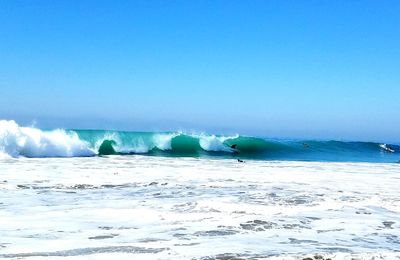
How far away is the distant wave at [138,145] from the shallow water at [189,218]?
10396 millimetres

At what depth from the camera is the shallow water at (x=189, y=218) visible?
4871 mm

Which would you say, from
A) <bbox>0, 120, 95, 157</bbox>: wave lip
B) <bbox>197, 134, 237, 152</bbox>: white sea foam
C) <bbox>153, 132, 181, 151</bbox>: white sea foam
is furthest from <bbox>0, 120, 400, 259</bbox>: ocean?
<bbox>197, 134, 237, 152</bbox>: white sea foam

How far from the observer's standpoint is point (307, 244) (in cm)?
521

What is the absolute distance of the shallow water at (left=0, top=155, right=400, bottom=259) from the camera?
192 inches

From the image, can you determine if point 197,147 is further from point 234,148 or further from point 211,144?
point 234,148

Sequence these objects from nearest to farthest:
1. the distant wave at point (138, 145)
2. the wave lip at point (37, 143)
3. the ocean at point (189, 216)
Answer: the ocean at point (189, 216), the wave lip at point (37, 143), the distant wave at point (138, 145)

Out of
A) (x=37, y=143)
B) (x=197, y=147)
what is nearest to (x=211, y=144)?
(x=197, y=147)

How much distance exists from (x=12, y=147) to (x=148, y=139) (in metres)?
11.2

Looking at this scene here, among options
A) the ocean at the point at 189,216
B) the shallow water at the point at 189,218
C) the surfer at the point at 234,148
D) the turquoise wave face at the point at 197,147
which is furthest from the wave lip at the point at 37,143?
the surfer at the point at 234,148

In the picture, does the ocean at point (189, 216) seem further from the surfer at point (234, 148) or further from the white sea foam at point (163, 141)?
the surfer at point (234, 148)

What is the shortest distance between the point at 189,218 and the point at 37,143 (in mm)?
16958

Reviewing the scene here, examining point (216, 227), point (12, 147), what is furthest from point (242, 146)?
point (216, 227)

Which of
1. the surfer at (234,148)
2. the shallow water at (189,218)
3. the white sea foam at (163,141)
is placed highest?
the white sea foam at (163,141)

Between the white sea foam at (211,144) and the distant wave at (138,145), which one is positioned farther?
the white sea foam at (211,144)
